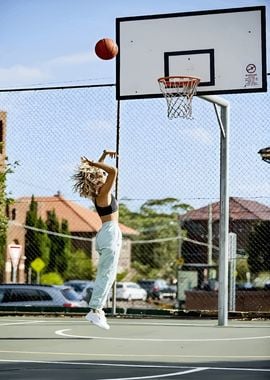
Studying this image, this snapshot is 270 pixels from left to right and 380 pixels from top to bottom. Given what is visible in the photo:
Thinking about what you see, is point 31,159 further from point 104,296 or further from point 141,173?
point 104,296

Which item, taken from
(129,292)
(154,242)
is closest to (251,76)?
(129,292)

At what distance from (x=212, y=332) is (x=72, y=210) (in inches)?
2634

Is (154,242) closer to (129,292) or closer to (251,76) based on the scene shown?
(129,292)

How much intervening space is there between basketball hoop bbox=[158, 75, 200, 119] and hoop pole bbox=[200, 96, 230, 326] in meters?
0.51

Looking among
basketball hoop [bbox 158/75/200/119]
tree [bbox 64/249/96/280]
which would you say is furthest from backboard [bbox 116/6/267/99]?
tree [bbox 64/249/96/280]

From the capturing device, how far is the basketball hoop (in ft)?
38.9

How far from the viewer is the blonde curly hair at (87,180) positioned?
8.18 metres

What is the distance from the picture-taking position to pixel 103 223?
26.7ft

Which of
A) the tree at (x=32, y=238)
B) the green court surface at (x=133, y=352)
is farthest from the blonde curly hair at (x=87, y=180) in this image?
the tree at (x=32, y=238)

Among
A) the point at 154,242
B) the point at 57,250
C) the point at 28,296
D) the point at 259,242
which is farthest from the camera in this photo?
the point at 154,242

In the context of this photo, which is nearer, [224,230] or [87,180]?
[87,180]

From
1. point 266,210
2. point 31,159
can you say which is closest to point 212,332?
point 31,159

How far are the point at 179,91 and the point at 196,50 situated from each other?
672mm

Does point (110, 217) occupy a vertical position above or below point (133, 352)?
above
